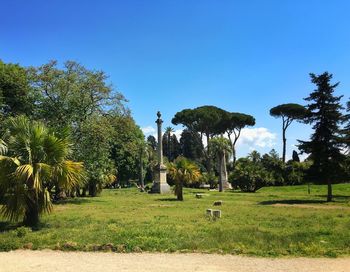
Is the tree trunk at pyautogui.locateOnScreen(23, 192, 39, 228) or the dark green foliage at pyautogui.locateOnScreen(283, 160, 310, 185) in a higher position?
the dark green foliage at pyautogui.locateOnScreen(283, 160, 310, 185)

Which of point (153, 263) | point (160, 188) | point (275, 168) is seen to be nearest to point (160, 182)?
point (160, 188)

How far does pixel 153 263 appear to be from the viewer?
9.06 meters

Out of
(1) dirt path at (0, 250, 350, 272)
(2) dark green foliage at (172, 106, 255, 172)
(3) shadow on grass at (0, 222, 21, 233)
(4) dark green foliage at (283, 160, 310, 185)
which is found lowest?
(1) dirt path at (0, 250, 350, 272)

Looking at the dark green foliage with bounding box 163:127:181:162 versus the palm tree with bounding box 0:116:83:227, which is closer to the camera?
the palm tree with bounding box 0:116:83:227

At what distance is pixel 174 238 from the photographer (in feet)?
38.0

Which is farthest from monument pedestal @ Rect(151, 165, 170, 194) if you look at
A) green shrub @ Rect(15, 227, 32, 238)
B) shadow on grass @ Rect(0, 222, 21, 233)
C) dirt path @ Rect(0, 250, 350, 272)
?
dirt path @ Rect(0, 250, 350, 272)

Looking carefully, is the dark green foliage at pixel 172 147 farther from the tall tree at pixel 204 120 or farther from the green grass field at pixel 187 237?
the green grass field at pixel 187 237

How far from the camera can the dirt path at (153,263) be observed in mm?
8555

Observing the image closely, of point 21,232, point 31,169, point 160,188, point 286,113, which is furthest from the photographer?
point 286,113

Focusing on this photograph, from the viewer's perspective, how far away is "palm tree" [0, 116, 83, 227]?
13.4m

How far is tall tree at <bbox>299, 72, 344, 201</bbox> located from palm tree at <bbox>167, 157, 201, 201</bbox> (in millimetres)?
9181

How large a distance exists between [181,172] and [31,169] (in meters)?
17.1

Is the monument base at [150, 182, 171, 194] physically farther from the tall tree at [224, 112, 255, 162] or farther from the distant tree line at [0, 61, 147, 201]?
the tall tree at [224, 112, 255, 162]

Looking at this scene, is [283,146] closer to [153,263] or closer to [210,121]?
[210,121]
